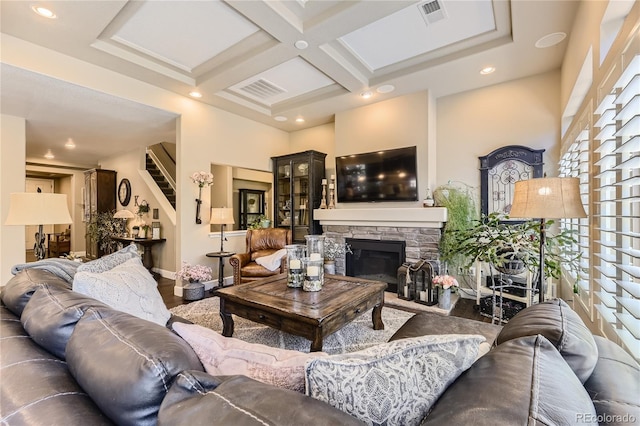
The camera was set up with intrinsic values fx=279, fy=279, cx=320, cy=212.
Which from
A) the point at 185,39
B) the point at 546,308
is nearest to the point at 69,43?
the point at 185,39

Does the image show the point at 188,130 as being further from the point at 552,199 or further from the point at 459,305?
the point at 459,305

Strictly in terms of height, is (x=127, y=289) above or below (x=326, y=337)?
above

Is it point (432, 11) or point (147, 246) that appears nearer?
point (432, 11)

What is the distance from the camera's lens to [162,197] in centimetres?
580

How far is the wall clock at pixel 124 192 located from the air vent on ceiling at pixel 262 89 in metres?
A: 4.41

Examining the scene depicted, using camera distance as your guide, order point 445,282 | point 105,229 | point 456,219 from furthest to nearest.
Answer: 1. point 105,229
2. point 456,219
3. point 445,282

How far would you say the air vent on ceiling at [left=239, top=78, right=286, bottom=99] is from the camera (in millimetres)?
3789

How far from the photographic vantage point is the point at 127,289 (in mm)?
1515

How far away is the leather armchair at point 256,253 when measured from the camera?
3.73 meters

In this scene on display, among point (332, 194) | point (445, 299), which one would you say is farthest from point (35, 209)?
point (445, 299)

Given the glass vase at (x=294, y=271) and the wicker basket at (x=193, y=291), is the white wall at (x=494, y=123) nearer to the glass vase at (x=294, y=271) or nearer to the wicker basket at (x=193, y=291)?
the glass vase at (x=294, y=271)

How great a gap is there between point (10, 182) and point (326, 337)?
472cm

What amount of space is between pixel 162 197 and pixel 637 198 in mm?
6541

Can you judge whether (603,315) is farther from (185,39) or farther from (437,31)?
(185,39)
